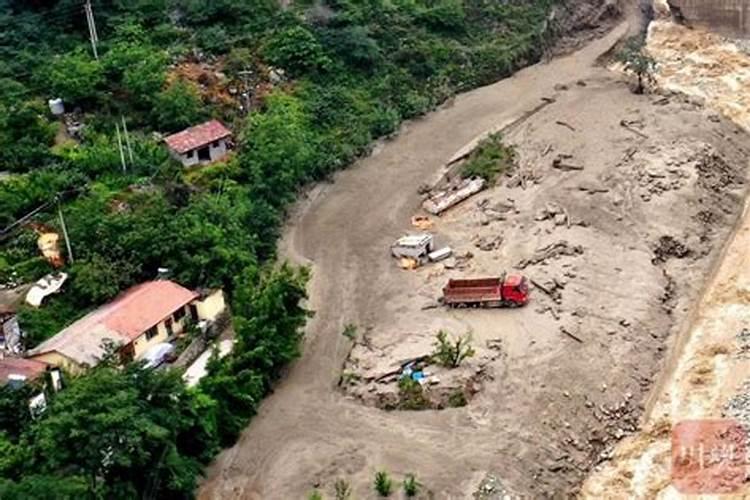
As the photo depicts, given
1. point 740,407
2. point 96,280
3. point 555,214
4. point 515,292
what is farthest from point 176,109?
point 740,407

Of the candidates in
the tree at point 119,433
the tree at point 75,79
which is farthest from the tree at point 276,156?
the tree at point 119,433

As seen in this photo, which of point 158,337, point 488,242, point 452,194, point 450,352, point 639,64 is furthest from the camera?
point 639,64

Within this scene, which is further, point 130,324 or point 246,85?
point 246,85

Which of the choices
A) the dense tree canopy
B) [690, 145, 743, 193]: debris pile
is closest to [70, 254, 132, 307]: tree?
A: the dense tree canopy

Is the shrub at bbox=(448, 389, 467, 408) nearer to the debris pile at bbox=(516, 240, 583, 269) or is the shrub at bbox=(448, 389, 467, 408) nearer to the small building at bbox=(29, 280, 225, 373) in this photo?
the debris pile at bbox=(516, 240, 583, 269)

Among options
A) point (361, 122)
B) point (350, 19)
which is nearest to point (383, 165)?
point (361, 122)

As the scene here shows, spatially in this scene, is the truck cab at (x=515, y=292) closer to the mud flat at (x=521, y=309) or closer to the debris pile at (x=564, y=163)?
the mud flat at (x=521, y=309)

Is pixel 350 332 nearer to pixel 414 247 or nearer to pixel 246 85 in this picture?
pixel 414 247

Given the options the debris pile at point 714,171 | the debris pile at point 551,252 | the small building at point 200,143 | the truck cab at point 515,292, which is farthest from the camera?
the debris pile at point 714,171
